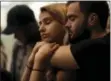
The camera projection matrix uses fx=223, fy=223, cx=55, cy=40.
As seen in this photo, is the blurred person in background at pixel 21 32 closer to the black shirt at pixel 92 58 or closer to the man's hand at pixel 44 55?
the man's hand at pixel 44 55

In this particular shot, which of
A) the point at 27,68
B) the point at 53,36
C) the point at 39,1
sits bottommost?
the point at 27,68

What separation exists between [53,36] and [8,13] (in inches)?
9.2

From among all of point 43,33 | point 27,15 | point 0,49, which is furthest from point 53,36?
point 0,49

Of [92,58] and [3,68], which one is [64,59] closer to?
[92,58]

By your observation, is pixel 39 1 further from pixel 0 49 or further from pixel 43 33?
pixel 0 49

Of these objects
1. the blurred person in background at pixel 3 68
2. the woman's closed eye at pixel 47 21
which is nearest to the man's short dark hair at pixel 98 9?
the woman's closed eye at pixel 47 21

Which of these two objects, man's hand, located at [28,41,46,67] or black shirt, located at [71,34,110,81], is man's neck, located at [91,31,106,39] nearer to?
black shirt, located at [71,34,110,81]

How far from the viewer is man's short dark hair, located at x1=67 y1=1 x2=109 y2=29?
0.82 m

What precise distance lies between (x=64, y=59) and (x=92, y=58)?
0.10 m

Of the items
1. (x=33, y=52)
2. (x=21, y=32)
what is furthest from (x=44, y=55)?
(x=21, y=32)

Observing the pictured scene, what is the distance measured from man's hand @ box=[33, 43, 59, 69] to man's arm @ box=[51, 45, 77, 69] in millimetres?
21

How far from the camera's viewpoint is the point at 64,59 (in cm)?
78

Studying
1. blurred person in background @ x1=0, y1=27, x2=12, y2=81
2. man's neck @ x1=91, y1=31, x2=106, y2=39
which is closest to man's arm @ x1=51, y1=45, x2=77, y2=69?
man's neck @ x1=91, y1=31, x2=106, y2=39

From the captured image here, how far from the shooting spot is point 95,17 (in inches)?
32.5
